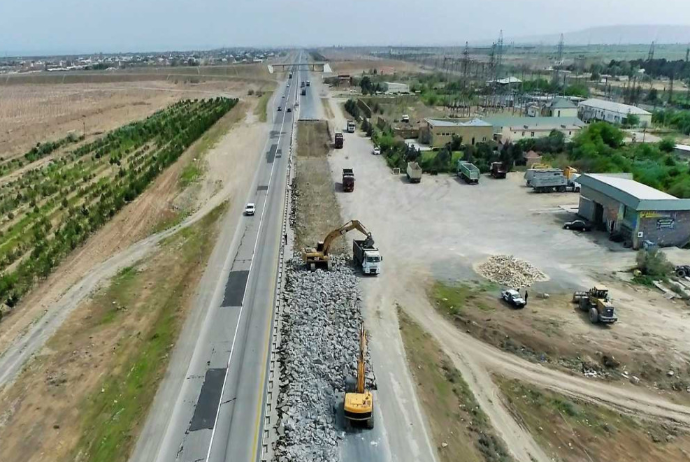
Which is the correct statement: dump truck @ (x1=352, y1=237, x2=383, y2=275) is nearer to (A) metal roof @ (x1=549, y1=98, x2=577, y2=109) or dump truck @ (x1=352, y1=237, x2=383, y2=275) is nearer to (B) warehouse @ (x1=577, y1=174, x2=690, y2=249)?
(B) warehouse @ (x1=577, y1=174, x2=690, y2=249)

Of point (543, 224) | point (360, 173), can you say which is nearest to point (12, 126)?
point (360, 173)

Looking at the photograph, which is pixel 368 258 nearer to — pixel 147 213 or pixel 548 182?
pixel 147 213

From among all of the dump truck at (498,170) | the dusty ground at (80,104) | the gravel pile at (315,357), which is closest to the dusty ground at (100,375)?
the gravel pile at (315,357)

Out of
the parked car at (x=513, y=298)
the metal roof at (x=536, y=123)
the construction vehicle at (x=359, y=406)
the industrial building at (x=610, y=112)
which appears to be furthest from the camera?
the industrial building at (x=610, y=112)

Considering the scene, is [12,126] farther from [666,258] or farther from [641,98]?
[641,98]

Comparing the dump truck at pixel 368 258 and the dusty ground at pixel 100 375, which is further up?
the dump truck at pixel 368 258

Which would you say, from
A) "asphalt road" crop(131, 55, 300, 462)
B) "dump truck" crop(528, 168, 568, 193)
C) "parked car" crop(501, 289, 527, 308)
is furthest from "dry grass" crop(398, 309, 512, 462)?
"dump truck" crop(528, 168, 568, 193)

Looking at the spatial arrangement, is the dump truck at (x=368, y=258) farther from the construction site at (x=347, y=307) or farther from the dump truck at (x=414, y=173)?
the dump truck at (x=414, y=173)

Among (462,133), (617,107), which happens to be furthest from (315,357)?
(617,107)
